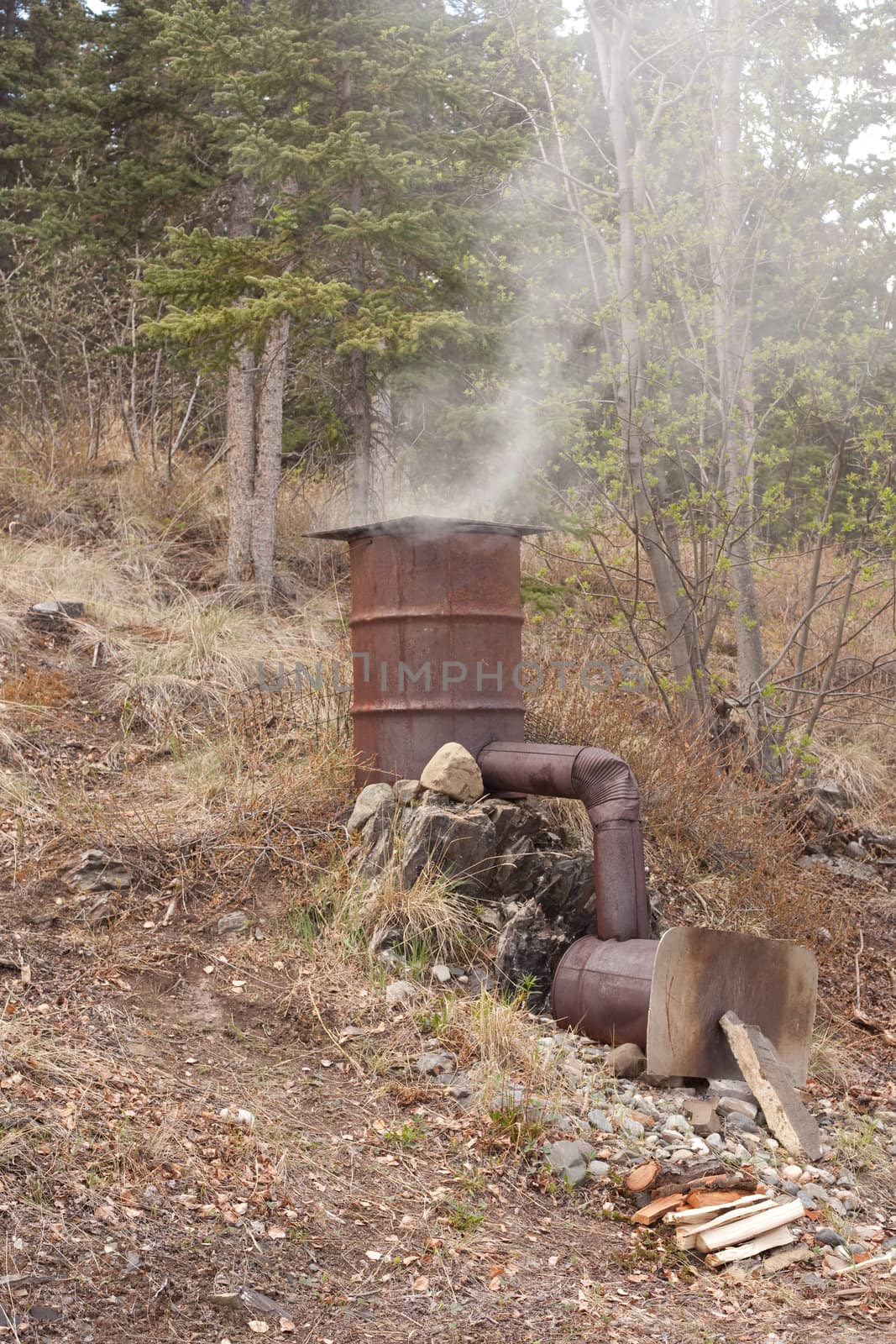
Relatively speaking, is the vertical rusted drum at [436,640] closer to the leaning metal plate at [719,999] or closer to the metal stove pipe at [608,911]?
the metal stove pipe at [608,911]

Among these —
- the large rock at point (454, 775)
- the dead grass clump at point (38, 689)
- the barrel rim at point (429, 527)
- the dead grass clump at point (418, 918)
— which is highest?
the barrel rim at point (429, 527)

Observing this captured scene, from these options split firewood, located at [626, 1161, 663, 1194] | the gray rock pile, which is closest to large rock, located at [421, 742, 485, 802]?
the gray rock pile

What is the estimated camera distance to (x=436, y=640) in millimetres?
5461

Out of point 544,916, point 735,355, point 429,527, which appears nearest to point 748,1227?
point 544,916

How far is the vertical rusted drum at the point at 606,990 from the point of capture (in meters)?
4.40

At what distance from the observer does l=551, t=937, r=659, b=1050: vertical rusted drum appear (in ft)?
14.4

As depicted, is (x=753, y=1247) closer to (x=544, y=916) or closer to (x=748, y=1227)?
(x=748, y=1227)

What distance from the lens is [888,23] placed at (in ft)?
40.1

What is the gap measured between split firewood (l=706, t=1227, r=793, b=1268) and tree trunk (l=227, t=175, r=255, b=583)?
641 centimetres

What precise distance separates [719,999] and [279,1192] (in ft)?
6.23

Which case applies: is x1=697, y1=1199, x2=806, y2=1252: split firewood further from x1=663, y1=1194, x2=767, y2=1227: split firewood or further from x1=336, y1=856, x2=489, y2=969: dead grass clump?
x1=336, y1=856, x2=489, y2=969: dead grass clump

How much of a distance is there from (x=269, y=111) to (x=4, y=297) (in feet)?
9.14

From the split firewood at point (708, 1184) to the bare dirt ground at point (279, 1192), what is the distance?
0.46 feet

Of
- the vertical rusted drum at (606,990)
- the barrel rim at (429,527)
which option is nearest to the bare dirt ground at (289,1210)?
the vertical rusted drum at (606,990)
